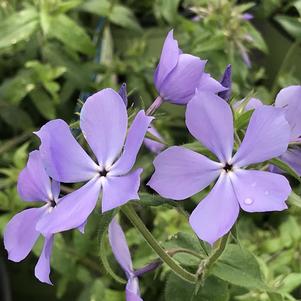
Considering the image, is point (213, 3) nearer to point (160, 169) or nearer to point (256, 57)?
point (256, 57)

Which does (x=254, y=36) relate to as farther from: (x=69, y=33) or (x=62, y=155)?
(x=62, y=155)

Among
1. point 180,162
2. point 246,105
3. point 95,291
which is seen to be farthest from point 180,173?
point 95,291

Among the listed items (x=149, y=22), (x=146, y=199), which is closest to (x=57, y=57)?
(x=149, y=22)

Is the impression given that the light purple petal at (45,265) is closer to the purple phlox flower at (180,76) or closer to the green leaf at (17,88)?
the purple phlox flower at (180,76)

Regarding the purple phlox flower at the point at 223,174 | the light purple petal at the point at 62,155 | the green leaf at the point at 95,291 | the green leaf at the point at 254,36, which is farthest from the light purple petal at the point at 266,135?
the green leaf at the point at 254,36

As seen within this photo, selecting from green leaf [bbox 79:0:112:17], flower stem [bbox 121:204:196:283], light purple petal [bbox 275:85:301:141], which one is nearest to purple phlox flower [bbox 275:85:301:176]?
light purple petal [bbox 275:85:301:141]
